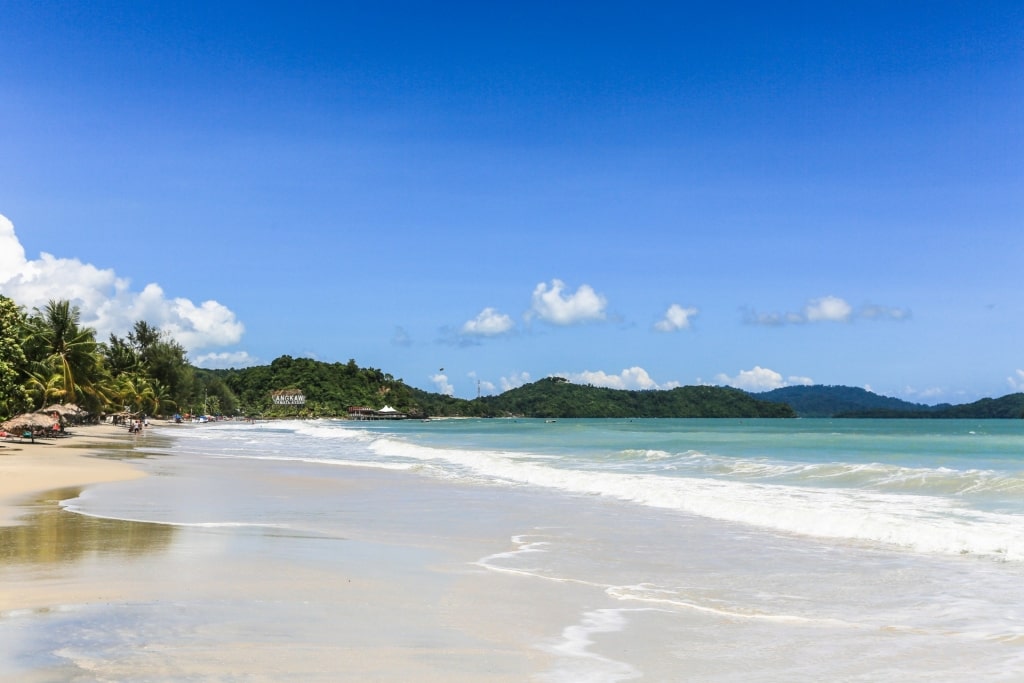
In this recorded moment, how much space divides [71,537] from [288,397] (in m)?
173

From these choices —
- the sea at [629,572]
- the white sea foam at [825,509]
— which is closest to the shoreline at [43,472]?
the sea at [629,572]

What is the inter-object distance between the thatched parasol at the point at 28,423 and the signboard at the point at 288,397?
137 m

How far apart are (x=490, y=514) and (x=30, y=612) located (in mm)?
8919

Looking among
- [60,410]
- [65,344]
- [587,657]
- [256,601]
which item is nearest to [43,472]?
[256,601]

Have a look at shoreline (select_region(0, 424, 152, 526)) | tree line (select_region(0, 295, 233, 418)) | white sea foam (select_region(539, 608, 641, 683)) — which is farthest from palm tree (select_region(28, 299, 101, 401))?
white sea foam (select_region(539, 608, 641, 683))

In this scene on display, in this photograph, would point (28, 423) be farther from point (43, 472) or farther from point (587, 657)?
point (587, 657)

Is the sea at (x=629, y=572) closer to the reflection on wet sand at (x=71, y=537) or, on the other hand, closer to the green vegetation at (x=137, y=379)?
the reflection on wet sand at (x=71, y=537)

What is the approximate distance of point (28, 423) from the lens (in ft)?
127

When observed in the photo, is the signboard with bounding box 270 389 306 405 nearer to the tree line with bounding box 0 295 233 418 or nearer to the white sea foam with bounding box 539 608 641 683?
the tree line with bounding box 0 295 233 418

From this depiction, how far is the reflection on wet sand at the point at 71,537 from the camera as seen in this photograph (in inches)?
364

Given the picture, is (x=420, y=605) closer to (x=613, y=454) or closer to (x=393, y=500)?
(x=393, y=500)

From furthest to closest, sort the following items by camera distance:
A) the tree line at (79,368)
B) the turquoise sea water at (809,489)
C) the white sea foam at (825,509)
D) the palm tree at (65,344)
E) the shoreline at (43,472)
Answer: the palm tree at (65,344)
the tree line at (79,368)
the shoreline at (43,472)
the turquoise sea water at (809,489)
the white sea foam at (825,509)

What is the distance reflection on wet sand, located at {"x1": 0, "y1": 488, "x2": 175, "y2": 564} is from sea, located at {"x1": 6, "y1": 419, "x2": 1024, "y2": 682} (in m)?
0.36

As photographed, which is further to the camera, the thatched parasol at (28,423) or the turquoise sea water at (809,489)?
the thatched parasol at (28,423)
